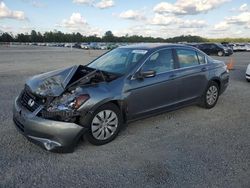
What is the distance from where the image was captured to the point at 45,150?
4355 millimetres

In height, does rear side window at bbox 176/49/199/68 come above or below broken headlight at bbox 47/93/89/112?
above

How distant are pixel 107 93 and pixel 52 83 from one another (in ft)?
2.95

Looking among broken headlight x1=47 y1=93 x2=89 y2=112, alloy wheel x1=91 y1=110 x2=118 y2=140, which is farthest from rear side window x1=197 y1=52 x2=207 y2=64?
broken headlight x1=47 y1=93 x2=89 y2=112

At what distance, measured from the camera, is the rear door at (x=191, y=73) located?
5953 mm

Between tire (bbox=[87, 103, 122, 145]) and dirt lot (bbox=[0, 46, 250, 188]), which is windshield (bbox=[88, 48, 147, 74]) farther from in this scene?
dirt lot (bbox=[0, 46, 250, 188])

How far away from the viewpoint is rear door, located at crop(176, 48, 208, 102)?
5.95 m

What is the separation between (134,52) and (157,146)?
6.47ft

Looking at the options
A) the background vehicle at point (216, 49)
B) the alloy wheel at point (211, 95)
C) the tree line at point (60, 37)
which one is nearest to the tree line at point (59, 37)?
the tree line at point (60, 37)

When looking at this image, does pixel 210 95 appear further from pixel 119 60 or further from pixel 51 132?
pixel 51 132

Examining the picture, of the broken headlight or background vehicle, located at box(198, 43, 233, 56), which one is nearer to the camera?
the broken headlight

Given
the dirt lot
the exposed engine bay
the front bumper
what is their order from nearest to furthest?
1. the dirt lot
2. the front bumper
3. the exposed engine bay

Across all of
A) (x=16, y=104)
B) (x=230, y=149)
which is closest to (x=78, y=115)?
(x=16, y=104)

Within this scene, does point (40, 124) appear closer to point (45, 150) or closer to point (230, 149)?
point (45, 150)

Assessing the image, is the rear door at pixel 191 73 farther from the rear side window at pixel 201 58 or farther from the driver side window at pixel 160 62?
the driver side window at pixel 160 62
